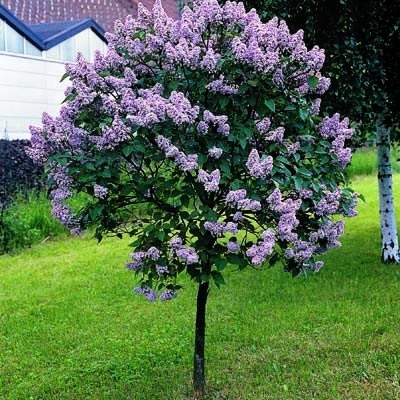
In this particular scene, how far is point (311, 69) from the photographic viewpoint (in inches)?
123

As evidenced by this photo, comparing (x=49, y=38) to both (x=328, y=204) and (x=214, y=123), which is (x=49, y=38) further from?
(x=328, y=204)

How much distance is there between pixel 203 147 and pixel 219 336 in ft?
6.18

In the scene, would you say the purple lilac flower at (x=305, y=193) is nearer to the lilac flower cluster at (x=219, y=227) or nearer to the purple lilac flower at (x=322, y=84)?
the lilac flower cluster at (x=219, y=227)

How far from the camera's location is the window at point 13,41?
13758mm

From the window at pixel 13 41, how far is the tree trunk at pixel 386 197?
10.0 meters

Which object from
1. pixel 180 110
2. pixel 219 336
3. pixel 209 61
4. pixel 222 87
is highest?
pixel 209 61

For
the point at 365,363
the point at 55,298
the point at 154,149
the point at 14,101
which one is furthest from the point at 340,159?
the point at 14,101

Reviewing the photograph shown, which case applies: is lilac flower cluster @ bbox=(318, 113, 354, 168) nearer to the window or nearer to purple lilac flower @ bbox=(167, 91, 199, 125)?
purple lilac flower @ bbox=(167, 91, 199, 125)

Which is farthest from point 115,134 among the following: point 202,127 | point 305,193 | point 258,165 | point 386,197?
point 386,197

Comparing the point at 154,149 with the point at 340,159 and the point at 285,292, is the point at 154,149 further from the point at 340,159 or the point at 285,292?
the point at 285,292

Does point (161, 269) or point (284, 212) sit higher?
point (284, 212)

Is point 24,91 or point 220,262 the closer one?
point 220,262

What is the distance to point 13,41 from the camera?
45.8 feet

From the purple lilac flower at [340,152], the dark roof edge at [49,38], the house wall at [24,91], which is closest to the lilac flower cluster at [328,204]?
the purple lilac flower at [340,152]
